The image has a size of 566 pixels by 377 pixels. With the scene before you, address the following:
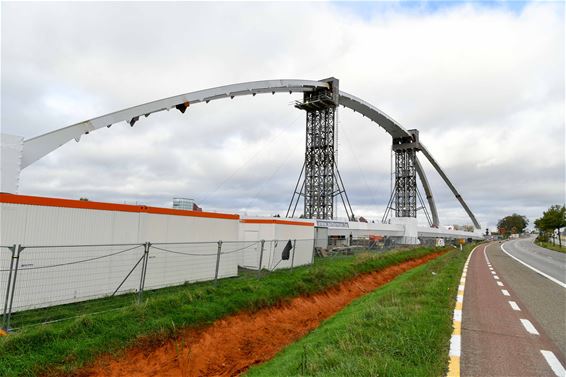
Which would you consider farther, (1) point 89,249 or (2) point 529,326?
(1) point 89,249

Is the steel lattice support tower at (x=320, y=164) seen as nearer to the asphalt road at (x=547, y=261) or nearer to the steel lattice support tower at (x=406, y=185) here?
the asphalt road at (x=547, y=261)

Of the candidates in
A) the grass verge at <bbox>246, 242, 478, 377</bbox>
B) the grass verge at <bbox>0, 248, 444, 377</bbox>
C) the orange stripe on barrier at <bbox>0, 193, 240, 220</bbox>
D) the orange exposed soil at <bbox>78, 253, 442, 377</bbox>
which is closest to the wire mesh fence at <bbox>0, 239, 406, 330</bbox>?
the grass verge at <bbox>0, 248, 444, 377</bbox>

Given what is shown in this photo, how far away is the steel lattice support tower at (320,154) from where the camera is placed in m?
42.4

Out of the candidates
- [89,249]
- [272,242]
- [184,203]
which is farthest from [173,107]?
[89,249]

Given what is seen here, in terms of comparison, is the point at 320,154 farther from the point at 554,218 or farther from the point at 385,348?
the point at 554,218

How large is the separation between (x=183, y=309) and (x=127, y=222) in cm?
469

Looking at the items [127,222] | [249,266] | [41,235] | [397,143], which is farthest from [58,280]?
[397,143]

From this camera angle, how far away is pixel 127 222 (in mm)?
12547

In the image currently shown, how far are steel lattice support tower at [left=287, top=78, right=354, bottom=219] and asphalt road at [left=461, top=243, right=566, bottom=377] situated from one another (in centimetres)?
2924

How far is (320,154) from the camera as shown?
43.4m

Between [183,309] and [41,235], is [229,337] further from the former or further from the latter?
[41,235]

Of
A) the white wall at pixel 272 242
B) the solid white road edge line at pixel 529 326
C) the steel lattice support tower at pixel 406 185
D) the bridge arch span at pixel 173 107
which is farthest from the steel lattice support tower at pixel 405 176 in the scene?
the solid white road edge line at pixel 529 326

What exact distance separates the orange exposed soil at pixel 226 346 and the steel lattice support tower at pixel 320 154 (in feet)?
96.1

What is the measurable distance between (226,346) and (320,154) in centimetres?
3584
